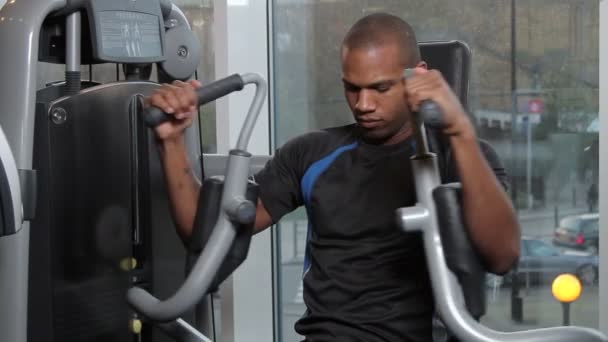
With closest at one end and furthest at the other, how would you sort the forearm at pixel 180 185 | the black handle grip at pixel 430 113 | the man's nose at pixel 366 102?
the black handle grip at pixel 430 113 → the man's nose at pixel 366 102 → the forearm at pixel 180 185

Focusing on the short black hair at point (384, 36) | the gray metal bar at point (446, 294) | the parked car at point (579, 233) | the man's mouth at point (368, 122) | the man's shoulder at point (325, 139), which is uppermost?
the short black hair at point (384, 36)

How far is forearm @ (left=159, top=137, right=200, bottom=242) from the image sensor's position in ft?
4.78

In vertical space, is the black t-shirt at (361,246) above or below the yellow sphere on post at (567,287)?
above

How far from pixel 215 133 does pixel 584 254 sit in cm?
125

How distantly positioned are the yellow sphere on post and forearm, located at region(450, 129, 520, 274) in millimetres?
1275

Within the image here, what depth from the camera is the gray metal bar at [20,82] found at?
1637 mm

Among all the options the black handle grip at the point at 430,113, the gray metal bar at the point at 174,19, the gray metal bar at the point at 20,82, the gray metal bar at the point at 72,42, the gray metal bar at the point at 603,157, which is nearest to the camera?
the black handle grip at the point at 430,113

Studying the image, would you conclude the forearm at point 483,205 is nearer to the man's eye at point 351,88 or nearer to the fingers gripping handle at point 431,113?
the fingers gripping handle at point 431,113

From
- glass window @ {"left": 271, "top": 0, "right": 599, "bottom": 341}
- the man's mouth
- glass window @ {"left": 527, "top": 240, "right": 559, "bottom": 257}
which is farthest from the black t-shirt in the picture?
glass window @ {"left": 527, "top": 240, "right": 559, "bottom": 257}

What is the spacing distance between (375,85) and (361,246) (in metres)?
0.29

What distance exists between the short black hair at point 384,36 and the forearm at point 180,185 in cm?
36

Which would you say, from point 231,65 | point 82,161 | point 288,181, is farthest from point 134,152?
point 231,65

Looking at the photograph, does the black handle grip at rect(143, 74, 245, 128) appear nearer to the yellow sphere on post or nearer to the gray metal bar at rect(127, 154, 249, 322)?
the gray metal bar at rect(127, 154, 249, 322)

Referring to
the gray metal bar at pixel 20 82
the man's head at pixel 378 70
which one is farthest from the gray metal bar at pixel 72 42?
the man's head at pixel 378 70
